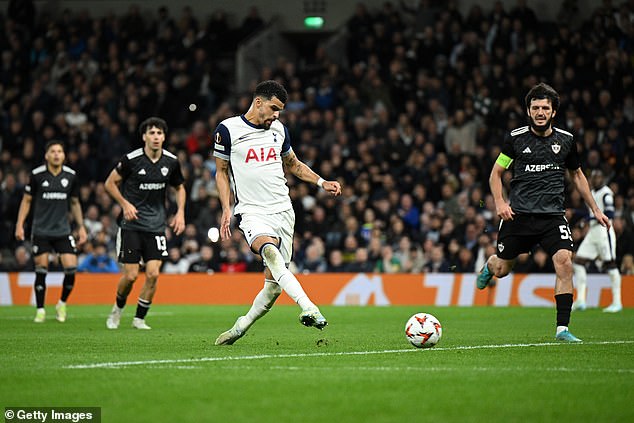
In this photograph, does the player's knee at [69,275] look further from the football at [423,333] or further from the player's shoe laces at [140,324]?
the football at [423,333]

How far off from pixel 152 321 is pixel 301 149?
36.6 feet

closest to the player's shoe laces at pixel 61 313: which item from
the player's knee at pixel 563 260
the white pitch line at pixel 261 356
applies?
the white pitch line at pixel 261 356

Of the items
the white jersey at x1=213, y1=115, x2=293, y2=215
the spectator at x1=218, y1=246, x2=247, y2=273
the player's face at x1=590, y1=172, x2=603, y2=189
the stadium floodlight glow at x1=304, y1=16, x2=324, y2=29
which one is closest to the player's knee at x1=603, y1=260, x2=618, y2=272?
the player's face at x1=590, y1=172, x2=603, y2=189

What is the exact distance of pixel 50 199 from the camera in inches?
637

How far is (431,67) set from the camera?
90.3 ft

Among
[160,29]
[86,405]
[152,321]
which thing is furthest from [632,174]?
[86,405]

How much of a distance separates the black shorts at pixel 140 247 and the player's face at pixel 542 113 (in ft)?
17.4

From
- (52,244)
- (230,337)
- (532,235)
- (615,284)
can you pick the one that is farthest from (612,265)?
(230,337)

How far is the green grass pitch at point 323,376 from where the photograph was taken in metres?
6.17

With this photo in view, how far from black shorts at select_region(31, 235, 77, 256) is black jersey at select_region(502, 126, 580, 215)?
758cm

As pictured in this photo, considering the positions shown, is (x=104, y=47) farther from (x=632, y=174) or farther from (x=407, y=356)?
(x=407, y=356)

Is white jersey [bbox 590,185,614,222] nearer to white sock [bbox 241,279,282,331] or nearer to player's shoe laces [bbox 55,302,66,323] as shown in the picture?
player's shoe laces [bbox 55,302,66,323]

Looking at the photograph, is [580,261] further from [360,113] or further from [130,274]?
[130,274]

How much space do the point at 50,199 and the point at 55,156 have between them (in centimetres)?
66
